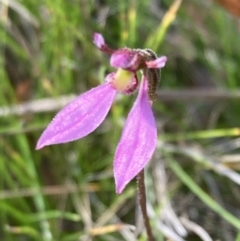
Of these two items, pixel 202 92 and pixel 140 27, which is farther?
pixel 140 27

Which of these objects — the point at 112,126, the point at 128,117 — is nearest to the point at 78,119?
the point at 128,117

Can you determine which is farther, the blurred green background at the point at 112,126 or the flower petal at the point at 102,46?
the blurred green background at the point at 112,126

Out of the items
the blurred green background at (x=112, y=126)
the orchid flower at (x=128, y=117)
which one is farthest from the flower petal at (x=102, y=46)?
the blurred green background at (x=112, y=126)

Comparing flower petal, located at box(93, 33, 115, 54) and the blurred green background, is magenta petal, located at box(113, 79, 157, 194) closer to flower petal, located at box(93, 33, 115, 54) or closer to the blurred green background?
flower petal, located at box(93, 33, 115, 54)

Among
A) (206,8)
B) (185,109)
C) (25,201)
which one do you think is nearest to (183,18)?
(206,8)

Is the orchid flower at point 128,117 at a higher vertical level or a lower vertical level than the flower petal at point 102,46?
lower

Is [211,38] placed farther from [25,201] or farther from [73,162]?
[25,201]

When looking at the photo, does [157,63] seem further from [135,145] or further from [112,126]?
[112,126]

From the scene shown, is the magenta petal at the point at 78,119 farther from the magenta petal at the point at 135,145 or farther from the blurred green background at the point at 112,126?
the blurred green background at the point at 112,126
